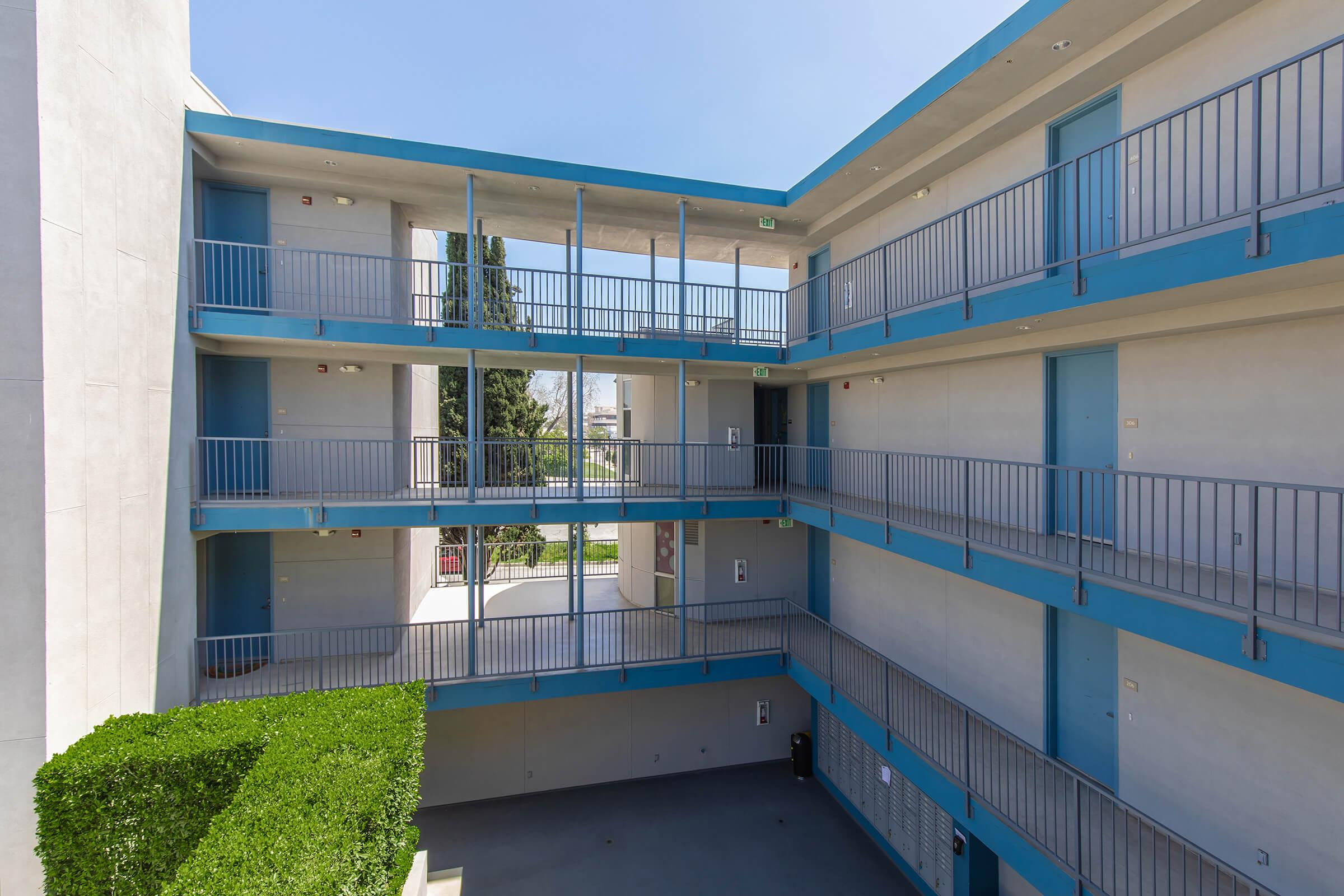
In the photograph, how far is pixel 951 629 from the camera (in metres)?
9.17

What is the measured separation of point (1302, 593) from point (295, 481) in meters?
13.4

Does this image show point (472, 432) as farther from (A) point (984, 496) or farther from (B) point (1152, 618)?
(B) point (1152, 618)

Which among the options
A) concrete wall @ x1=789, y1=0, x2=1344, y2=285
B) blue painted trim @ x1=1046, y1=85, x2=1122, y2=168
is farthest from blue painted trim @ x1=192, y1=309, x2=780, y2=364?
blue painted trim @ x1=1046, y1=85, x2=1122, y2=168

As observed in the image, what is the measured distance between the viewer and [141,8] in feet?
25.6

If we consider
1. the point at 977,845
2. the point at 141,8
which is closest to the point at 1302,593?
the point at 977,845

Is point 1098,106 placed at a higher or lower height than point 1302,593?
higher

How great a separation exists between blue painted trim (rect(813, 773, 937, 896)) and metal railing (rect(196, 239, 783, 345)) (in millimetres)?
8943

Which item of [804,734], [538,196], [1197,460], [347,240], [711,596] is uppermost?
[538,196]

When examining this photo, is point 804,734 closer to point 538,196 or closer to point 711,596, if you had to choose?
point 711,596

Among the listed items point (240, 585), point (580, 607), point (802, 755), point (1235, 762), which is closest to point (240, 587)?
point (240, 585)

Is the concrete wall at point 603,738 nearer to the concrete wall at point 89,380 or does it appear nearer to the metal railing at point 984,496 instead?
the metal railing at point 984,496

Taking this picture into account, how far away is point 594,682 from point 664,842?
2944mm

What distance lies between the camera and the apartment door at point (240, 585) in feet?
33.7

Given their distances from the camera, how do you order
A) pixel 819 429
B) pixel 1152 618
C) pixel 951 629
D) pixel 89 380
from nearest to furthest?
pixel 1152 618 → pixel 89 380 → pixel 951 629 → pixel 819 429
